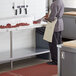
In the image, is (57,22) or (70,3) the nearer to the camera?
(57,22)

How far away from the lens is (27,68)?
662cm

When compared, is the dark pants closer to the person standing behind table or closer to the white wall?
the person standing behind table

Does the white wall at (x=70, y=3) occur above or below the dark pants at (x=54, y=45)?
above

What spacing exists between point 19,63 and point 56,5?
5.23ft

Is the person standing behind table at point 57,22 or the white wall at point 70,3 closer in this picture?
the person standing behind table at point 57,22

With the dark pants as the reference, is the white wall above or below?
above

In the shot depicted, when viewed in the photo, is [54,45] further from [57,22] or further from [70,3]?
[70,3]

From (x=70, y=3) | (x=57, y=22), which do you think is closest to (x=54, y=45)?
(x=57, y=22)

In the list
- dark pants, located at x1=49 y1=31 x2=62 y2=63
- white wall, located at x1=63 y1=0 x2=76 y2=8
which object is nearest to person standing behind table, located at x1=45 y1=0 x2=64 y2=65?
dark pants, located at x1=49 y1=31 x2=62 y2=63

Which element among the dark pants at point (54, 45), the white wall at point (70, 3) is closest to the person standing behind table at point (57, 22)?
the dark pants at point (54, 45)

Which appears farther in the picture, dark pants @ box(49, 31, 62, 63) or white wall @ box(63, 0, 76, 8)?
white wall @ box(63, 0, 76, 8)

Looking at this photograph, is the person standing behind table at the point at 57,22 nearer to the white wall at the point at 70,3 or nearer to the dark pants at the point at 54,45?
the dark pants at the point at 54,45

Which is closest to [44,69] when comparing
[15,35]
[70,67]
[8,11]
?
[15,35]

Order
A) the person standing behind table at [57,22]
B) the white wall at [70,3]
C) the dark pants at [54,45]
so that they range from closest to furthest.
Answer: the person standing behind table at [57,22] → the dark pants at [54,45] → the white wall at [70,3]
